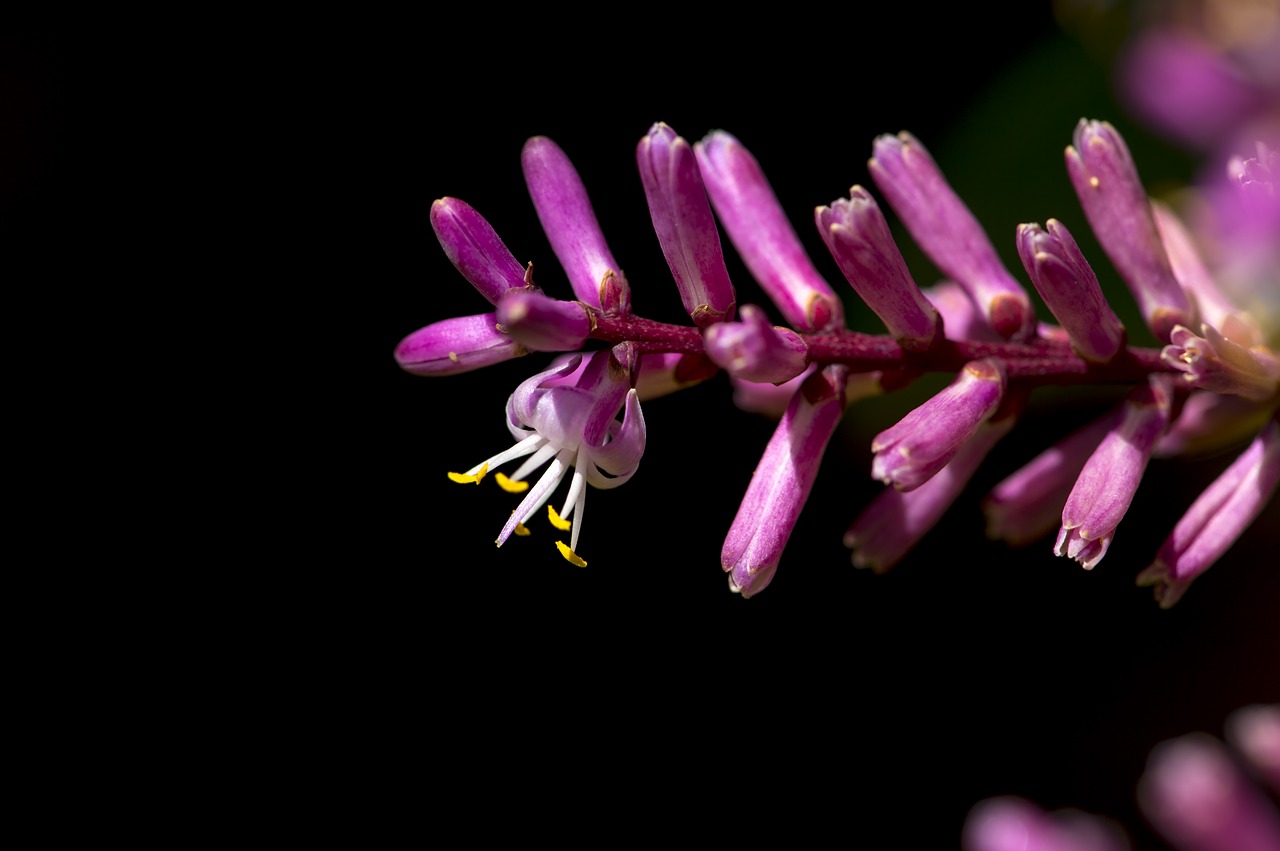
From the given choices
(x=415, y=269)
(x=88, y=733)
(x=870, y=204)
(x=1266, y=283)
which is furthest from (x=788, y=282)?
(x=88, y=733)

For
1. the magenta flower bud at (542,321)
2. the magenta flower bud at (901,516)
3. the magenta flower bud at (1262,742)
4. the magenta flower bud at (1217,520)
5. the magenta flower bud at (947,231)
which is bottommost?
the magenta flower bud at (1262,742)

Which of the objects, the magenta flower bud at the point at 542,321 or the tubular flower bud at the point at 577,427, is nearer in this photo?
the magenta flower bud at the point at 542,321

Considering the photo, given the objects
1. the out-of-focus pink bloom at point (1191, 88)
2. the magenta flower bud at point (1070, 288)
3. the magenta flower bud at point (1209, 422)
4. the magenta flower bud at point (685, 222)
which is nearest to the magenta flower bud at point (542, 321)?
the magenta flower bud at point (685, 222)

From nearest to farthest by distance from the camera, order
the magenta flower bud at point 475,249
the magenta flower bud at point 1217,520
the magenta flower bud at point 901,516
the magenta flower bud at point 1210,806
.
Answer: the magenta flower bud at point 1210,806, the magenta flower bud at point 475,249, the magenta flower bud at point 1217,520, the magenta flower bud at point 901,516

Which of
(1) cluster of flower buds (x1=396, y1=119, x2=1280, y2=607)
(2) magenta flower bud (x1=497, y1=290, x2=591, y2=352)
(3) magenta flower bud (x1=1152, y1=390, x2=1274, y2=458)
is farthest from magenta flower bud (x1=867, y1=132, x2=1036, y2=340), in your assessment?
(2) magenta flower bud (x1=497, y1=290, x2=591, y2=352)

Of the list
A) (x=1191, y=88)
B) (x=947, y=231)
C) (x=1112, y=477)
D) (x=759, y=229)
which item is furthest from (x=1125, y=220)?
(x=1191, y=88)

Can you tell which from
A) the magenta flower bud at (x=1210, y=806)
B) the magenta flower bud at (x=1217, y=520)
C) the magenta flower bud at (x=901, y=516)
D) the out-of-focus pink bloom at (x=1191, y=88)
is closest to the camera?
the magenta flower bud at (x=1210, y=806)

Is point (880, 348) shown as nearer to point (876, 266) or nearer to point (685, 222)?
point (876, 266)

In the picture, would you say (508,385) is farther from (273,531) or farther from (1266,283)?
(1266,283)

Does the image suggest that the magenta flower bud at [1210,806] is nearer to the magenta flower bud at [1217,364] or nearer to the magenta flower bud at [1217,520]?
the magenta flower bud at [1217,520]
